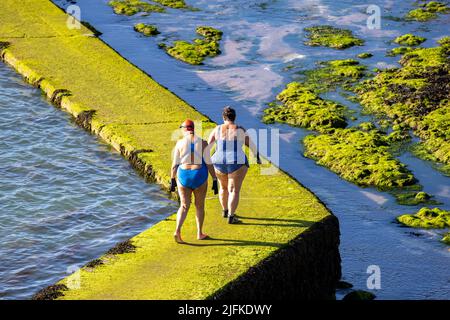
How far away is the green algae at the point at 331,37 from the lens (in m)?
31.5

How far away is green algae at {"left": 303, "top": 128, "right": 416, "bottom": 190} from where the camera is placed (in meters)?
22.0

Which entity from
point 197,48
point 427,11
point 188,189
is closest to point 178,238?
point 188,189

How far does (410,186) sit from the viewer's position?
21797 mm

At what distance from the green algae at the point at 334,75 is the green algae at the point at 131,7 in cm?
882

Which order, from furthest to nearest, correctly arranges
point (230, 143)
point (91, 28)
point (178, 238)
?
1. point (91, 28)
2. point (230, 143)
3. point (178, 238)

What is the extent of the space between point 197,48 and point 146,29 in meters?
2.80

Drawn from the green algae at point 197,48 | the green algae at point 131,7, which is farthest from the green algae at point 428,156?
the green algae at point 131,7

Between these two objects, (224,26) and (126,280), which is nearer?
(126,280)

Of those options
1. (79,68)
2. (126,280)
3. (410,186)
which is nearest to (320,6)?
(79,68)

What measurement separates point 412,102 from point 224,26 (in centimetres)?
969

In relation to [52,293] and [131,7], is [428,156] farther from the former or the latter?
[131,7]

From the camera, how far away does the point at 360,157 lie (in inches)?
896

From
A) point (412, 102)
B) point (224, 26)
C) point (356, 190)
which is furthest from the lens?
point (224, 26)

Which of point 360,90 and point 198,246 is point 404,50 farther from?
point 198,246
